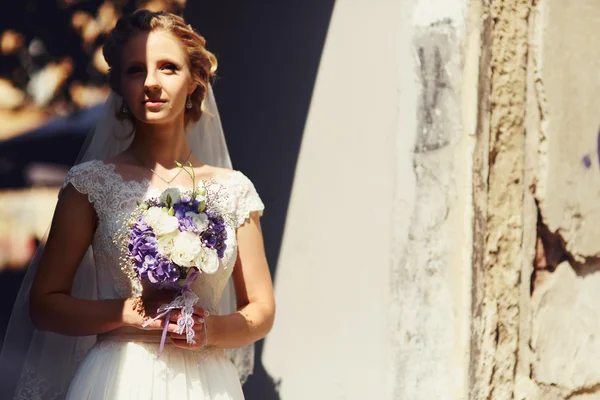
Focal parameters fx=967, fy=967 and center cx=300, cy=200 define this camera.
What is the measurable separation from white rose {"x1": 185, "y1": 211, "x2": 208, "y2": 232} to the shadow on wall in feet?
5.54

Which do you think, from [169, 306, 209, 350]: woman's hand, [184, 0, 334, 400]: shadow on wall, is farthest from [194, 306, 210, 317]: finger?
[184, 0, 334, 400]: shadow on wall

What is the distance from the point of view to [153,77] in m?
3.11

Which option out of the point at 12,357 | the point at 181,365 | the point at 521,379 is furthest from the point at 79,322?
the point at 521,379

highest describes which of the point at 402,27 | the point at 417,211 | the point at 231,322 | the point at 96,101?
the point at 402,27

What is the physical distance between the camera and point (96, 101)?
434cm

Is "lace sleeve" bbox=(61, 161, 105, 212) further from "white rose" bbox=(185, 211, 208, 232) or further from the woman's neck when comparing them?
"white rose" bbox=(185, 211, 208, 232)

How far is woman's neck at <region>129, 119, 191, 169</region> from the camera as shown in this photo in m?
3.23

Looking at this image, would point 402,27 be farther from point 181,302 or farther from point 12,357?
point 12,357

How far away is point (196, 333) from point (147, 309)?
0.17m

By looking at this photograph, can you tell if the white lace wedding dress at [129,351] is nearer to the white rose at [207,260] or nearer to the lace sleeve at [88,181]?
the lace sleeve at [88,181]

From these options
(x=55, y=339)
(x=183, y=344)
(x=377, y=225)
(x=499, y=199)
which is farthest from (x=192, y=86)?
(x=499, y=199)

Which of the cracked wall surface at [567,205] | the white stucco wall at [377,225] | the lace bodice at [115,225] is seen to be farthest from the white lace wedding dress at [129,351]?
the cracked wall surface at [567,205]

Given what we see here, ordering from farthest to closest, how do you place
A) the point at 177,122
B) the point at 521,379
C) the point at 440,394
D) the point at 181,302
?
the point at 521,379, the point at 440,394, the point at 177,122, the point at 181,302

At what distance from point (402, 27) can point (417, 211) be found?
77 centimetres
